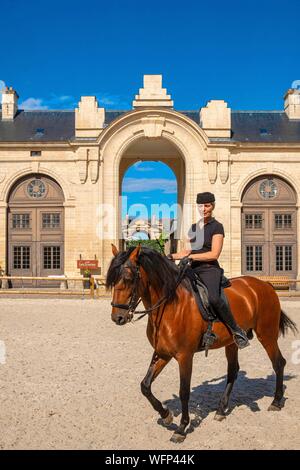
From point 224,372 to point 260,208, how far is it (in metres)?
21.6

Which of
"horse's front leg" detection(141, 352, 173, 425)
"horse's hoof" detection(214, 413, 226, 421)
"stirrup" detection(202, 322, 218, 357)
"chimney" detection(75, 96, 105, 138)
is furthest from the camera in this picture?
"chimney" detection(75, 96, 105, 138)

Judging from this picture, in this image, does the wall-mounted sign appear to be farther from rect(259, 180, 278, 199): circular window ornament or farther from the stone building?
rect(259, 180, 278, 199): circular window ornament

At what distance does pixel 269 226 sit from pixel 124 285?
24828 mm

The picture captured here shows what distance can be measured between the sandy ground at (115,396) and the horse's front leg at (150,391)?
0.16 m

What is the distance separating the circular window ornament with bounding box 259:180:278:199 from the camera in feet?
92.6

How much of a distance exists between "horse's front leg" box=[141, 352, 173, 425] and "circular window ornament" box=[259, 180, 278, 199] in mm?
24451

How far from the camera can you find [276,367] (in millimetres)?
5902

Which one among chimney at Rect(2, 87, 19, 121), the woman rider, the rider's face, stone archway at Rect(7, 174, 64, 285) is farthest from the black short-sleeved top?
chimney at Rect(2, 87, 19, 121)

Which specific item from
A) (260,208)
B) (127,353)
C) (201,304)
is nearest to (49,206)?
(260,208)

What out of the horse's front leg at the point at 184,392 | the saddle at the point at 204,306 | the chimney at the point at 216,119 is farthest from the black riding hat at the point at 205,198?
the chimney at the point at 216,119

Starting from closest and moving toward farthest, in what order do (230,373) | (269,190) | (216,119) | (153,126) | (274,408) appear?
(274,408) < (230,373) < (153,126) < (216,119) < (269,190)

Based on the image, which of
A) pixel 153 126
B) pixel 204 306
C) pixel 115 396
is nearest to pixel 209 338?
pixel 204 306

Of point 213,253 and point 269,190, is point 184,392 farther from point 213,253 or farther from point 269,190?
point 269,190

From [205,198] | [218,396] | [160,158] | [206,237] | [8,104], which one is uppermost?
[8,104]
